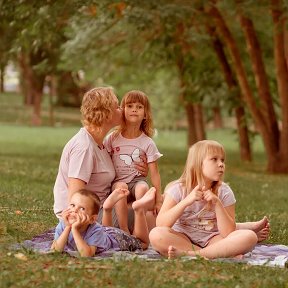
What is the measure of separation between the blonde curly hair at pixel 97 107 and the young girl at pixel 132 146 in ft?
1.32

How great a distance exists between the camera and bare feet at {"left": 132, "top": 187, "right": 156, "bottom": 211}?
8.27 m

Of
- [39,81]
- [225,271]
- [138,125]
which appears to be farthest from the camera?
[39,81]

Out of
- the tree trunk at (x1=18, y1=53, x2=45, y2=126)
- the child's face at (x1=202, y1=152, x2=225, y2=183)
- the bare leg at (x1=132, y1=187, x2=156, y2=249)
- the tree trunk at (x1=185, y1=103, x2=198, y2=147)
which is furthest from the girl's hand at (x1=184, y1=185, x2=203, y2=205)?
the tree trunk at (x1=18, y1=53, x2=45, y2=126)

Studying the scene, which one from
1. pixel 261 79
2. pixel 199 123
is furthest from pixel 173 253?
pixel 199 123

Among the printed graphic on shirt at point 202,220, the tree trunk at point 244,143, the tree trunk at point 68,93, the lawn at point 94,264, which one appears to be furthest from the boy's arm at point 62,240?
the tree trunk at point 68,93

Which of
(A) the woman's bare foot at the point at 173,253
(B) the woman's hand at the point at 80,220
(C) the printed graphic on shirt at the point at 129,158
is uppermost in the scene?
(C) the printed graphic on shirt at the point at 129,158

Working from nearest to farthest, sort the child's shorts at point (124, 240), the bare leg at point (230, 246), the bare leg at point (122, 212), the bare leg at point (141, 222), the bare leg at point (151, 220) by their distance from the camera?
the bare leg at point (230, 246), the child's shorts at point (124, 240), the bare leg at point (141, 222), the bare leg at point (122, 212), the bare leg at point (151, 220)

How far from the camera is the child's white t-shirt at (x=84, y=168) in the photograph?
8.52m

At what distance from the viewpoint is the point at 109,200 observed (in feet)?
27.6

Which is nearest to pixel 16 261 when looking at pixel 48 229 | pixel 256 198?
pixel 48 229

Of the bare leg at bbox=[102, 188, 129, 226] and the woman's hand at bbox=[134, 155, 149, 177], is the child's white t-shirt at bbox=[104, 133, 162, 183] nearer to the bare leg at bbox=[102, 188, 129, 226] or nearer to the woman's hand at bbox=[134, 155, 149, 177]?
the woman's hand at bbox=[134, 155, 149, 177]

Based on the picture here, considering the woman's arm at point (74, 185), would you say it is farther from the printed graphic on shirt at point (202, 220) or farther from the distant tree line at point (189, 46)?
the distant tree line at point (189, 46)

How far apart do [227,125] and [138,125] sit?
185ft

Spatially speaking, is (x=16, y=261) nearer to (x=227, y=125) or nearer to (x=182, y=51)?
(x=182, y=51)
